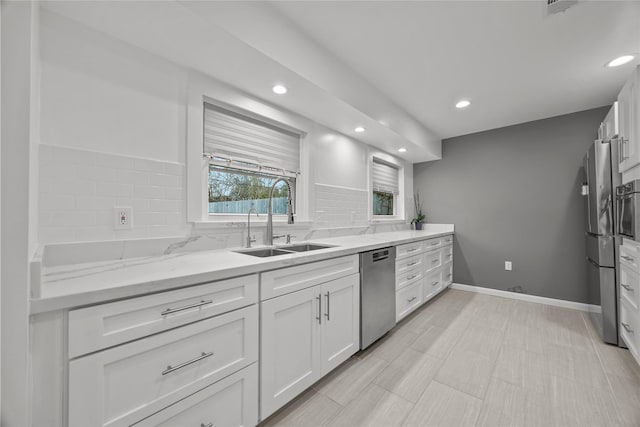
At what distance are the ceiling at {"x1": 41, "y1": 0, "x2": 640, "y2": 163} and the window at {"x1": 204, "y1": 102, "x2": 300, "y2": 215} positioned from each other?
0.26 meters

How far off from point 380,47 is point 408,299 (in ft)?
7.61

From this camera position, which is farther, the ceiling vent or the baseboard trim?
the baseboard trim

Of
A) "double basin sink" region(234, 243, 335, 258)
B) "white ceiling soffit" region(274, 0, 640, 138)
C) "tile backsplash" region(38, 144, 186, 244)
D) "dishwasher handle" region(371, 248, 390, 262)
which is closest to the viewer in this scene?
"tile backsplash" region(38, 144, 186, 244)

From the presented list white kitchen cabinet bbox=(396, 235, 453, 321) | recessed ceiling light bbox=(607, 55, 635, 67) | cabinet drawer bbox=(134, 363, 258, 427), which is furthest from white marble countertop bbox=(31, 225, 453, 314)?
recessed ceiling light bbox=(607, 55, 635, 67)

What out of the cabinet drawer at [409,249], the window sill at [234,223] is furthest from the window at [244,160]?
the cabinet drawer at [409,249]

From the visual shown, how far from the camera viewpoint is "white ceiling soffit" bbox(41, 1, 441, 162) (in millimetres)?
1226

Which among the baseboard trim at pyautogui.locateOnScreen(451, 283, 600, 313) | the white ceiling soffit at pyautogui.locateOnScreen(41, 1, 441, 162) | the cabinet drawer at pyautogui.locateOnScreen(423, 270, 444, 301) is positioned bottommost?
the baseboard trim at pyautogui.locateOnScreen(451, 283, 600, 313)

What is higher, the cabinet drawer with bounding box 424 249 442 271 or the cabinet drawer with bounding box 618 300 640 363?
the cabinet drawer with bounding box 424 249 442 271

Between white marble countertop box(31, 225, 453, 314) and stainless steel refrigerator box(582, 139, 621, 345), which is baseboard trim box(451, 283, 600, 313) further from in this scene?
white marble countertop box(31, 225, 453, 314)

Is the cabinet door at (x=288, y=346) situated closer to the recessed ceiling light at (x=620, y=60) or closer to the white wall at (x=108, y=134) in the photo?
the white wall at (x=108, y=134)

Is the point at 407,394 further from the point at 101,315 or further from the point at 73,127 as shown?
the point at 73,127

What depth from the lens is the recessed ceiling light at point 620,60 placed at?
1.99 meters

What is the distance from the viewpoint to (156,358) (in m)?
0.95

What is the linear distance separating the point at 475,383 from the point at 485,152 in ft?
10.3
